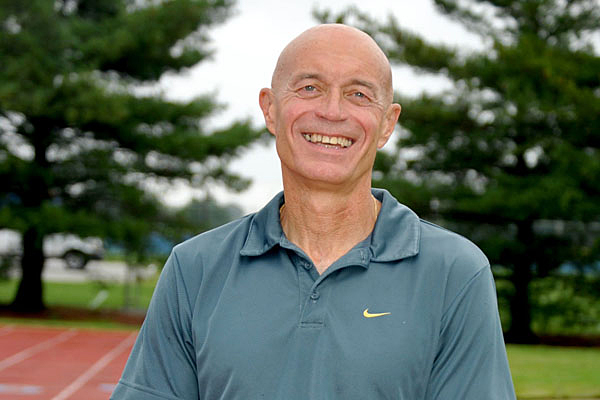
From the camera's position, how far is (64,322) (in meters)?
16.5

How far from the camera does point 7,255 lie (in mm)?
17938

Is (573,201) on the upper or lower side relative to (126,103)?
lower

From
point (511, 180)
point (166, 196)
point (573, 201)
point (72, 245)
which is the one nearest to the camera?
point (573, 201)

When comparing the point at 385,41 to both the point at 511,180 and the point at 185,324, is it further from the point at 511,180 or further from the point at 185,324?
the point at 185,324

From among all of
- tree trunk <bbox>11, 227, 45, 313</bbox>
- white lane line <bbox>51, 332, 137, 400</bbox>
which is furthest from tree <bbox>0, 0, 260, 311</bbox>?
white lane line <bbox>51, 332, 137, 400</bbox>

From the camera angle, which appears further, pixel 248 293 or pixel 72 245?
pixel 72 245

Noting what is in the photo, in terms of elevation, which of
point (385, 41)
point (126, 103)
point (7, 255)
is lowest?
point (7, 255)

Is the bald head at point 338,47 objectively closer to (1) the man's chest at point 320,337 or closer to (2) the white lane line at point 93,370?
(1) the man's chest at point 320,337

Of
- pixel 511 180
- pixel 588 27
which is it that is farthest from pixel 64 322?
pixel 588 27

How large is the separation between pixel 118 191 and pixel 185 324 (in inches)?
628

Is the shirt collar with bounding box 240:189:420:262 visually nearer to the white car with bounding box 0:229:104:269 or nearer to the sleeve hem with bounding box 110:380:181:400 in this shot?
the sleeve hem with bounding box 110:380:181:400

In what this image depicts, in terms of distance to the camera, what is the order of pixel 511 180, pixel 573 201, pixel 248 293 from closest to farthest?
1. pixel 248 293
2. pixel 573 201
3. pixel 511 180

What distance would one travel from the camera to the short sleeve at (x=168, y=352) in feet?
5.53

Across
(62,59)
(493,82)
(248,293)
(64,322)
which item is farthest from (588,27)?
(248,293)
